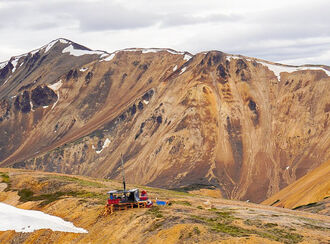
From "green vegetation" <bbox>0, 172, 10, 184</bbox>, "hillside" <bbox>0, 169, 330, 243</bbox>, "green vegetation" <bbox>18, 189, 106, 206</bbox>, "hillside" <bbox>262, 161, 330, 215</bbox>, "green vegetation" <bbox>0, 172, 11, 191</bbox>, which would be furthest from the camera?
"hillside" <bbox>262, 161, 330, 215</bbox>

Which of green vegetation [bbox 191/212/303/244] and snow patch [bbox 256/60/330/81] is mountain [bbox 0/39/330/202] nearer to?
snow patch [bbox 256/60/330/81]

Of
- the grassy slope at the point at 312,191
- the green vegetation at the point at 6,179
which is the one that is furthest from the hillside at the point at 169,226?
the grassy slope at the point at 312,191

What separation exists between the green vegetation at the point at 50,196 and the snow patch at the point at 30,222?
312 cm

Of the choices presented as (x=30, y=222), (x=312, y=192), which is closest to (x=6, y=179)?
(x=30, y=222)

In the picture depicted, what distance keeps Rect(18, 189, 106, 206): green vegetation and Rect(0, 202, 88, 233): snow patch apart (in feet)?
10.2

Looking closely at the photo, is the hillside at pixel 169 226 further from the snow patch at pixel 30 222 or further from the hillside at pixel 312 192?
the hillside at pixel 312 192

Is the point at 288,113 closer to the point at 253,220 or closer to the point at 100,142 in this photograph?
the point at 100,142

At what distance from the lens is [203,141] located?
153500 mm

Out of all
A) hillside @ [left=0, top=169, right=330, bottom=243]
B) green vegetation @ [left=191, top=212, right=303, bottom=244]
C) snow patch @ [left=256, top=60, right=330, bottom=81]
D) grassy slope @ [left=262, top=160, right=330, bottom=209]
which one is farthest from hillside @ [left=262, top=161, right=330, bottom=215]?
A: snow patch @ [left=256, top=60, right=330, bottom=81]

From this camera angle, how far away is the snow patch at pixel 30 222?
38.8 meters

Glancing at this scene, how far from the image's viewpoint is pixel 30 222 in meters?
41.9

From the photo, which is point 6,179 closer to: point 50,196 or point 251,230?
point 50,196

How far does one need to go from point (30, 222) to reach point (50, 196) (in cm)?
1059

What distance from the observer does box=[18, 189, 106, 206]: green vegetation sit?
48.6 meters
